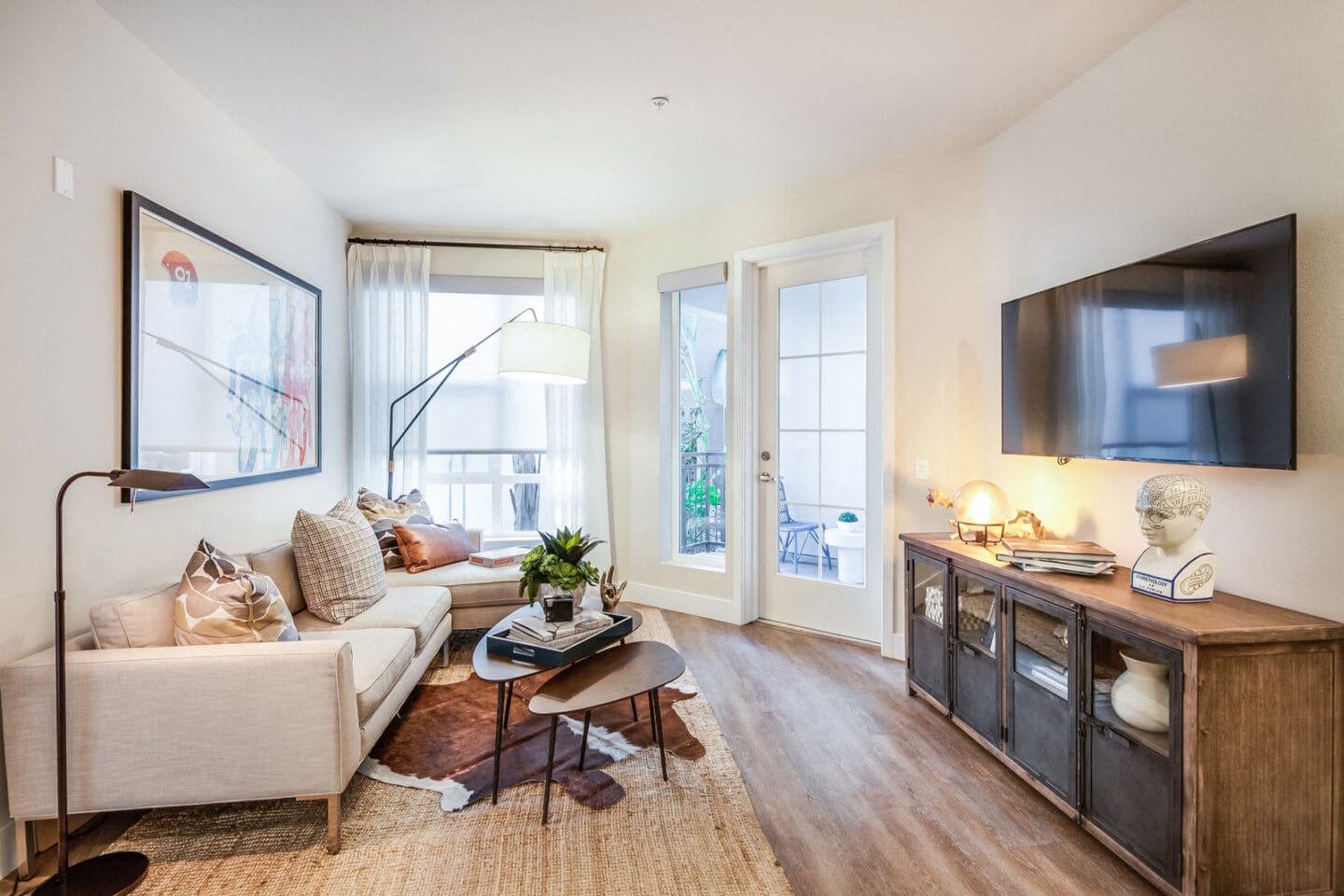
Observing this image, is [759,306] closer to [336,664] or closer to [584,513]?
[584,513]

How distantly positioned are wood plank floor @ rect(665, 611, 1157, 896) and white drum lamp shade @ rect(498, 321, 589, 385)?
1.71 m

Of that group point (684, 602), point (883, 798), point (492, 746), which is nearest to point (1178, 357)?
point (883, 798)

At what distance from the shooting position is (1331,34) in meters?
1.62

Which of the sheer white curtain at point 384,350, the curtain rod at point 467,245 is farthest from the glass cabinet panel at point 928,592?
the sheer white curtain at point 384,350

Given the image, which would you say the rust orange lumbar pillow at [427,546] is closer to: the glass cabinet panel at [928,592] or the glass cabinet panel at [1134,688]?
the glass cabinet panel at [928,592]

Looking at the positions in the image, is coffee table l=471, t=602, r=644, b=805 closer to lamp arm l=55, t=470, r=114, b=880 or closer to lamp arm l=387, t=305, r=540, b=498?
lamp arm l=55, t=470, r=114, b=880

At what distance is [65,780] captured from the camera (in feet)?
5.19

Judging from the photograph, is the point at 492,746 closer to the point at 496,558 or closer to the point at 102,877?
the point at 102,877

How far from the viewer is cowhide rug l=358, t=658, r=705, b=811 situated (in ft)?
7.00

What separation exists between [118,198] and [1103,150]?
3.66 m

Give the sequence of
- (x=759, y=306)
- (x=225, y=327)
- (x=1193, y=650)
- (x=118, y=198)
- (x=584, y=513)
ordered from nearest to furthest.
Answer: (x=1193, y=650) → (x=118, y=198) → (x=225, y=327) → (x=759, y=306) → (x=584, y=513)

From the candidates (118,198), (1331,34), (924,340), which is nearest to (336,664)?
(118,198)

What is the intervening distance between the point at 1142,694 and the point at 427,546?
3.24m

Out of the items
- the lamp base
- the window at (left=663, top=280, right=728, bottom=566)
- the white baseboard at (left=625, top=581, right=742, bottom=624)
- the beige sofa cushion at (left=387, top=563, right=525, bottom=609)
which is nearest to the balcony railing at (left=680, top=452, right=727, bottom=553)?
the window at (left=663, top=280, right=728, bottom=566)
